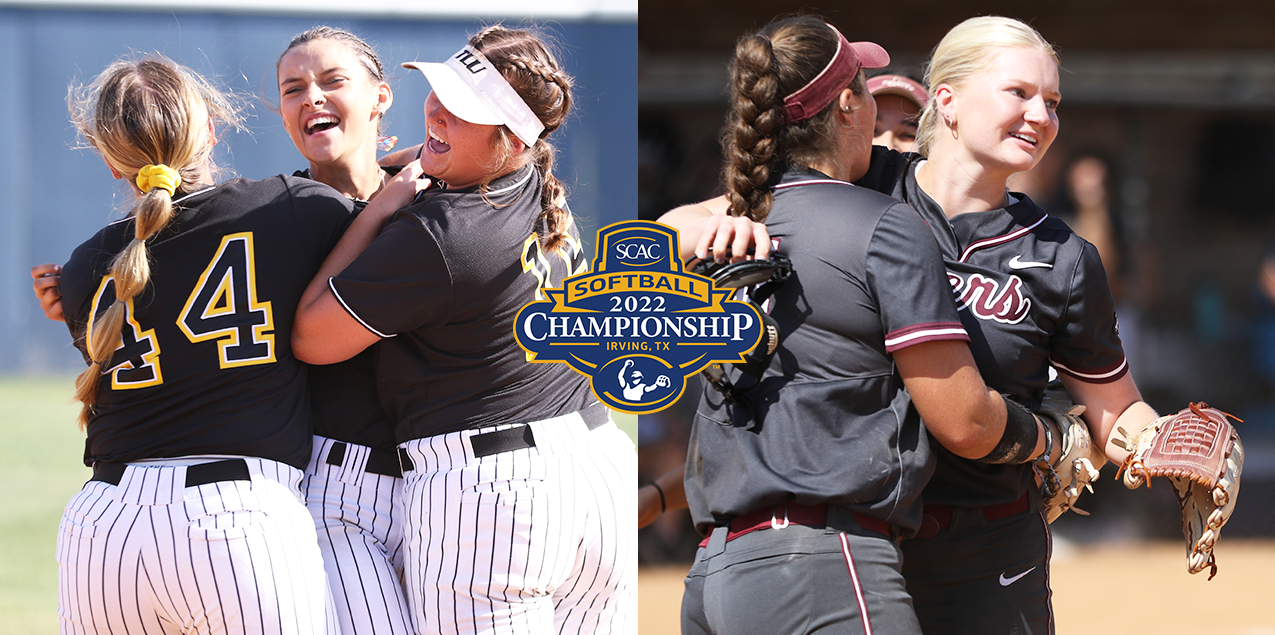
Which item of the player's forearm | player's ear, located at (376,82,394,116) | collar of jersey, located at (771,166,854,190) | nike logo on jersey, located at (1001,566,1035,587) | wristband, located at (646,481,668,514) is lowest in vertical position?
nike logo on jersey, located at (1001,566,1035,587)

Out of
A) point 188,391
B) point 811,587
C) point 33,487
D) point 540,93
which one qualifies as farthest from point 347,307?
point 33,487

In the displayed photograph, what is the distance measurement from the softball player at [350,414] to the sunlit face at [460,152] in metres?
0.19

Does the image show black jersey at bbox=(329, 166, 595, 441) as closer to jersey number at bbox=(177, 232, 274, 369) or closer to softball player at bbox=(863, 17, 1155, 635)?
jersey number at bbox=(177, 232, 274, 369)

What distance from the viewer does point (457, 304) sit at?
6.04ft

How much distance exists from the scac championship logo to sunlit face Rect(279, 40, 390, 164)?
504mm

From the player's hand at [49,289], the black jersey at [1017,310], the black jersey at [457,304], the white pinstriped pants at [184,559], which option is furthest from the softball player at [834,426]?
the player's hand at [49,289]

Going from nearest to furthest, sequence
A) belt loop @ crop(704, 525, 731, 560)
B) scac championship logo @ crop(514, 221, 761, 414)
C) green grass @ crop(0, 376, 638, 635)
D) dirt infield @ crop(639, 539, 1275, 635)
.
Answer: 1. belt loop @ crop(704, 525, 731, 560)
2. scac championship logo @ crop(514, 221, 761, 414)
3. green grass @ crop(0, 376, 638, 635)
4. dirt infield @ crop(639, 539, 1275, 635)

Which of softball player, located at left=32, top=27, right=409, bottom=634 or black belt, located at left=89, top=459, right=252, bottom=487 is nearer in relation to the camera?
black belt, located at left=89, top=459, right=252, bottom=487

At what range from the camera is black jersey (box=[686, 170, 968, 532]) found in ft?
5.02

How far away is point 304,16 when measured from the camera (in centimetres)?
245

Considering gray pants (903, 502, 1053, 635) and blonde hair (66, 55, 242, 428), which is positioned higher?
blonde hair (66, 55, 242, 428)

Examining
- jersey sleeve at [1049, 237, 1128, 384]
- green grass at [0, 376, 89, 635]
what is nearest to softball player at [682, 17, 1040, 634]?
jersey sleeve at [1049, 237, 1128, 384]

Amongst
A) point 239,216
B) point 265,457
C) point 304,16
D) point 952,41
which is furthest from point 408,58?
point 952,41

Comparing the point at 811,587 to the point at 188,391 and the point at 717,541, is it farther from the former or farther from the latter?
the point at 188,391
